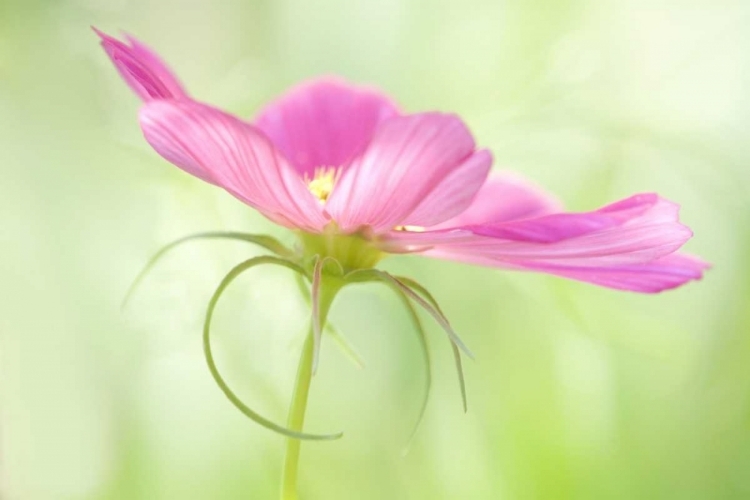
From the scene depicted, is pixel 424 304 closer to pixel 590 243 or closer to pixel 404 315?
pixel 590 243

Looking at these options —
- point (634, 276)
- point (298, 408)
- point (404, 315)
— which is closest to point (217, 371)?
point (298, 408)

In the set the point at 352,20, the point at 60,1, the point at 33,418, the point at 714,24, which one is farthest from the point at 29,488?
the point at 714,24

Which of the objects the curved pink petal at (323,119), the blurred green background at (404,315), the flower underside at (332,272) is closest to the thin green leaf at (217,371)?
the flower underside at (332,272)

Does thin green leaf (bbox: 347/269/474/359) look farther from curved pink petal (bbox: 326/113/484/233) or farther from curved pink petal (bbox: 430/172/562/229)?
curved pink petal (bbox: 430/172/562/229)

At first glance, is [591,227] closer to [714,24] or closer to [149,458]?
[149,458]

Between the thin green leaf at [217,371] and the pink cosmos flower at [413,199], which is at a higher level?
the pink cosmos flower at [413,199]

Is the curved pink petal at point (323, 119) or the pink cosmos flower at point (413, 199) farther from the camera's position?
the curved pink petal at point (323, 119)

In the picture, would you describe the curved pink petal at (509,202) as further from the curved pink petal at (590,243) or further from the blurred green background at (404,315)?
the blurred green background at (404,315)
